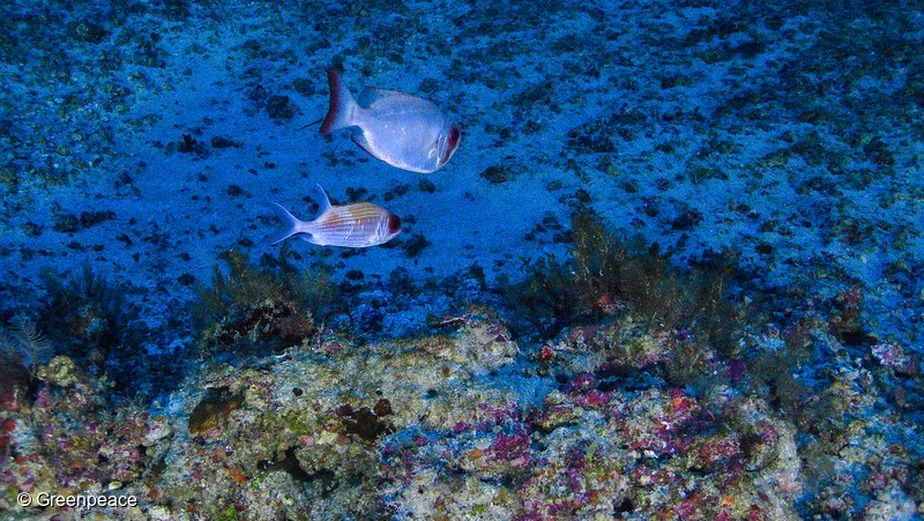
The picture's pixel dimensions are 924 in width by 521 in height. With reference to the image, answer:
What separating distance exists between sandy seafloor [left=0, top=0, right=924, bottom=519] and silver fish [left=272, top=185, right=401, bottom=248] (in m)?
0.77

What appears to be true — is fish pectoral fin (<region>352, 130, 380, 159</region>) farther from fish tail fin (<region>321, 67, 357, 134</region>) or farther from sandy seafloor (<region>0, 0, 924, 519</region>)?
sandy seafloor (<region>0, 0, 924, 519</region>)

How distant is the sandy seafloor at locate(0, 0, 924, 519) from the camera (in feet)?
18.0

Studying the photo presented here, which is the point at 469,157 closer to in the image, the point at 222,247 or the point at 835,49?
the point at 222,247

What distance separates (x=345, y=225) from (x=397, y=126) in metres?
0.75

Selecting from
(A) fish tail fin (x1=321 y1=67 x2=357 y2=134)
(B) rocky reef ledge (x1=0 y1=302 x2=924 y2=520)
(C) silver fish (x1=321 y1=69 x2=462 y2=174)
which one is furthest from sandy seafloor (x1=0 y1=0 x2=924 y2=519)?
(A) fish tail fin (x1=321 y1=67 x2=357 y2=134)

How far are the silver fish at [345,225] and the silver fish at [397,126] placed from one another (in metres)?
0.45

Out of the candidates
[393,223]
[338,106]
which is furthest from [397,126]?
[393,223]

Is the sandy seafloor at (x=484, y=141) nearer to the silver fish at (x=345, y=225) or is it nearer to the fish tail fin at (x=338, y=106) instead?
the silver fish at (x=345, y=225)

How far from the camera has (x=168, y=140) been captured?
667 centimetres

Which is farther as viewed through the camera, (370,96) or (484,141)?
(484,141)

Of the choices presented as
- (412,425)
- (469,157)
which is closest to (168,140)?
(469,157)

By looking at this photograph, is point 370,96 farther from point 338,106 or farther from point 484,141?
point 484,141

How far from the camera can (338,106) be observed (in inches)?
123

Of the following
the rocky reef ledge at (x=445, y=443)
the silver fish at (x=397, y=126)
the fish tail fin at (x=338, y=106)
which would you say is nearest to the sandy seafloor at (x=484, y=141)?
the rocky reef ledge at (x=445, y=443)
